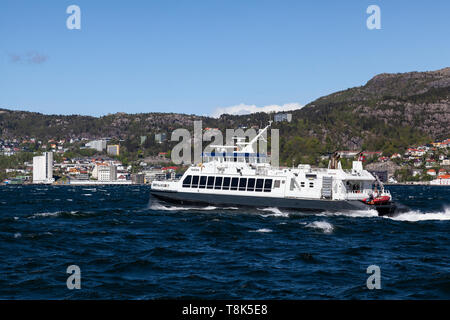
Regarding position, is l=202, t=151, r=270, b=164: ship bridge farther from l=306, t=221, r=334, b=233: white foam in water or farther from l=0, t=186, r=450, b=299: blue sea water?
→ l=306, t=221, r=334, b=233: white foam in water

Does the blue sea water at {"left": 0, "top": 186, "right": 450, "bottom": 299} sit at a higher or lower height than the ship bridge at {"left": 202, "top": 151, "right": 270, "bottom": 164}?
lower

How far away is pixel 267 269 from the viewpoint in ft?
77.2

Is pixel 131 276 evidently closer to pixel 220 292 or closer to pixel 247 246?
pixel 220 292

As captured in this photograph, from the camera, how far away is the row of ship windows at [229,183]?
47.3 metres

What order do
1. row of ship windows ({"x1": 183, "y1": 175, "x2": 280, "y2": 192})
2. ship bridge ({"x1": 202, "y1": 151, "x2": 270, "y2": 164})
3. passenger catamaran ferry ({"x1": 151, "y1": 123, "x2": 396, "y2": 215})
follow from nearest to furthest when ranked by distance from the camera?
passenger catamaran ferry ({"x1": 151, "y1": 123, "x2": 396, "y2": 215}) → row of ship windows ({"x1": 183, "y1": 175, "x2": 280, "y2": 192}) → ship bridge ({"x1": 202, "y1": 151, "x2": 270, "y2": 164})

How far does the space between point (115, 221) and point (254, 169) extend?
46.9 feet

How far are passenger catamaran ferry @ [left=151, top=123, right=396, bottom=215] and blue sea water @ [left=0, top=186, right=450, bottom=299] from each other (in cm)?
131

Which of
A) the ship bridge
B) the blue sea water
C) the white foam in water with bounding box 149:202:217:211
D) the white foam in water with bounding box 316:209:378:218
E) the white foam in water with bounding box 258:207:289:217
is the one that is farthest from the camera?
the ship bridge

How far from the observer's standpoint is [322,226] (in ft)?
124

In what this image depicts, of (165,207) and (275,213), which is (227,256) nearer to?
(275,213)

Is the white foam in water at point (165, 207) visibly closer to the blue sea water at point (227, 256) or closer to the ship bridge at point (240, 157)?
the blue sea water at point (227, 256)

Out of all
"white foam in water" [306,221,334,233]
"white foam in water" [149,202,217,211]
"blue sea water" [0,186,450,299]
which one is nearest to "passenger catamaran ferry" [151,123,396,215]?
"white foam in water" [149,202,217,211]

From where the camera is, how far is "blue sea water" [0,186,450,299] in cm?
1986
